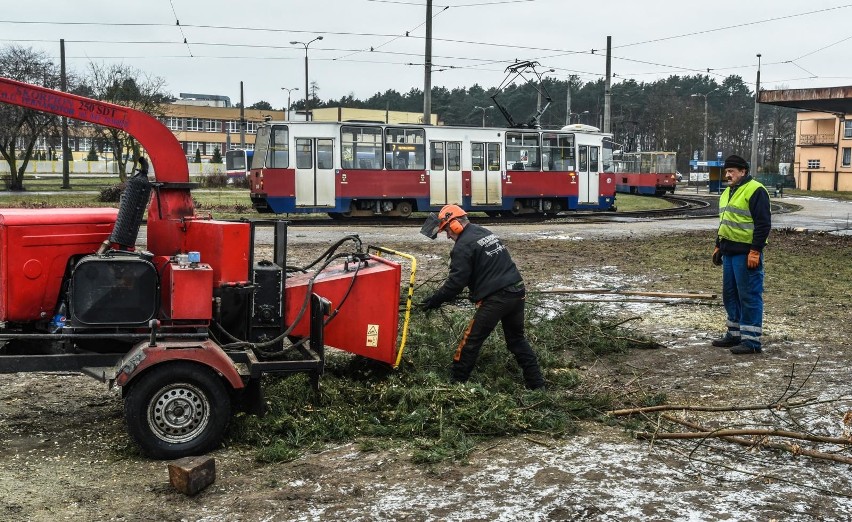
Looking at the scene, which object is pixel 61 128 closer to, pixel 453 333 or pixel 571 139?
pixel 571 139

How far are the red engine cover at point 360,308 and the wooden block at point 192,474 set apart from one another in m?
1.58

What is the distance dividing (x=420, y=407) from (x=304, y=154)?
64.6ft

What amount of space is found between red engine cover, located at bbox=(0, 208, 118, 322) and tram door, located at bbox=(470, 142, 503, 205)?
22.3 metres

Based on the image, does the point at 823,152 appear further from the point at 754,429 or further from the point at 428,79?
the point at 754,429

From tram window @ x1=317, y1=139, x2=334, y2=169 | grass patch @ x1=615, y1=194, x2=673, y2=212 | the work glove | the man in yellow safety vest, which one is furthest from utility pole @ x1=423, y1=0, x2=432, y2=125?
the work glove

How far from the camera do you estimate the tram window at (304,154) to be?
82.1ft

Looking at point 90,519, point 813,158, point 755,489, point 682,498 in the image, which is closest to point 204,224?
point 90,519

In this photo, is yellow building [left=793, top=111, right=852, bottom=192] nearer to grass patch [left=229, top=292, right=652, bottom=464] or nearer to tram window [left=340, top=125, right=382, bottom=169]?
tram window [left=340, top=125, right=382, bottom=169]

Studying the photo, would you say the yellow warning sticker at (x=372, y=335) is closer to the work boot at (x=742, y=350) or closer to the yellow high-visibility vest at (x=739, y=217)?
the work boot at (x=742, y=350)

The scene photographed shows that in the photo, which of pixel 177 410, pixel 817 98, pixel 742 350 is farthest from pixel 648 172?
pixel 177 410

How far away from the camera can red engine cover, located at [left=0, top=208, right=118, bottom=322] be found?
5.54 metres

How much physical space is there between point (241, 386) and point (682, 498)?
2808mm

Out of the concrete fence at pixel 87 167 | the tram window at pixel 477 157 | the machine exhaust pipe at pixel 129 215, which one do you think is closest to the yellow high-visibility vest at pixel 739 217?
the machine exhaust pipe at pixel 129 215

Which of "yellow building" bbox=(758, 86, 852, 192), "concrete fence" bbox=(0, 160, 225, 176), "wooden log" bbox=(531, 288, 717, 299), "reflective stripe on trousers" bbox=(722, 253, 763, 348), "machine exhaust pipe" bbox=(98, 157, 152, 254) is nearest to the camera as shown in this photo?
"machine exhaust pipe" bbox=(98, 157, 152, 254)
